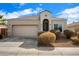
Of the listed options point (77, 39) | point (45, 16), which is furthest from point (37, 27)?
point (77, 39)

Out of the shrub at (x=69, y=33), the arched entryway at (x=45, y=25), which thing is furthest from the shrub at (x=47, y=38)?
the shrub at (x=69, y=33)

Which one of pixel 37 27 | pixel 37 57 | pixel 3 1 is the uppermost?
pixel 3 1

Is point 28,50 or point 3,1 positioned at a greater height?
point 3,1

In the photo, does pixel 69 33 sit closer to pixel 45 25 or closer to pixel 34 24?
pixel 45 25

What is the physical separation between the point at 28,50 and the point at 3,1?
1932mm

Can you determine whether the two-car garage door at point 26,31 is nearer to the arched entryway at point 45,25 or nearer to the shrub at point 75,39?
the arched entryway at point 45,25

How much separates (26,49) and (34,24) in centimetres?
93

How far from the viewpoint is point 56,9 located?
15.1 meters

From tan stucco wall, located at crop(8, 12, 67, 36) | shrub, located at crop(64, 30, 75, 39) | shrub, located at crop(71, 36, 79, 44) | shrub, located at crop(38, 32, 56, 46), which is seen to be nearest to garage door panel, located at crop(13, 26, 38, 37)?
tan stucco wall, located at crop(8, 12, 67, 36)

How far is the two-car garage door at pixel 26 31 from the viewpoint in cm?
1518

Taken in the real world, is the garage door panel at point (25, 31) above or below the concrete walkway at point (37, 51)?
above

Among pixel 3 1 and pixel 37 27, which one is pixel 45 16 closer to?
pixel 37 27

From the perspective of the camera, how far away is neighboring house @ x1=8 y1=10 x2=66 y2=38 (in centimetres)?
1502

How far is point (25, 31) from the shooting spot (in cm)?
1530
